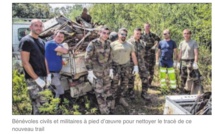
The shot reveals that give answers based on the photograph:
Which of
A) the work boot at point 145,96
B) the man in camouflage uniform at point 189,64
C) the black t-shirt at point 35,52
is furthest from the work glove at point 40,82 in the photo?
the man in camouflage uniform at point 189,64

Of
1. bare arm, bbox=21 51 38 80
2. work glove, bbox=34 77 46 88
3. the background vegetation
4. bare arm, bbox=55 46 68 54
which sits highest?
the background vegetation

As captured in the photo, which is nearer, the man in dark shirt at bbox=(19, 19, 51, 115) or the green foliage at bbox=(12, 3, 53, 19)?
the man in dark shirt at bbox=(19, 19, 51, 115)

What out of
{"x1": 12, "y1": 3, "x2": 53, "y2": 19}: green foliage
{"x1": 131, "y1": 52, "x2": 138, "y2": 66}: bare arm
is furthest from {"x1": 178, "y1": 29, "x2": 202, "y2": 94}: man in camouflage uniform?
{"x1": 12, "y1": 3, "x2": 53, "y2": 19}: green foliage

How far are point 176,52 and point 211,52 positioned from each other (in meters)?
0.73

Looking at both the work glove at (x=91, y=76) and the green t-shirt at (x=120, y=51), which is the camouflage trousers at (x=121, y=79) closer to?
the green t-shirt at (x=120, y=51)

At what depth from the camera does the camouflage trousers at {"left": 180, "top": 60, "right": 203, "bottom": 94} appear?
716 cm

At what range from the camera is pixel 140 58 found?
7004mm

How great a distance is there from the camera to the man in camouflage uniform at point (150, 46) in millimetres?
7215

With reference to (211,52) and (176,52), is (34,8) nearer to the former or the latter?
(176,52)

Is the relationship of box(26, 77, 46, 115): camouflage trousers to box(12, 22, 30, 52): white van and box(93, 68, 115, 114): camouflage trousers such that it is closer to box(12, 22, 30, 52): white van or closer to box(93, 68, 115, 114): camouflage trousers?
box(93, 68, 115, 114): camouflage trousers

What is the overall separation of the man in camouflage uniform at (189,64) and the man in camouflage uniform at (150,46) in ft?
1.75
